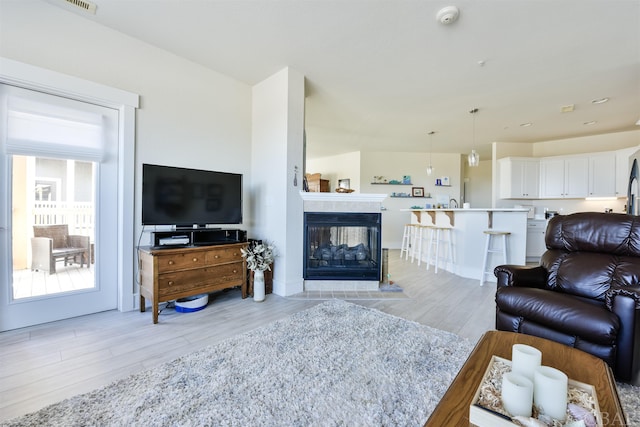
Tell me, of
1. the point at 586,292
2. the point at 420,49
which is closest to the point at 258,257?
the point at 420,49

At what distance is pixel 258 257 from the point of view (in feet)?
10.0

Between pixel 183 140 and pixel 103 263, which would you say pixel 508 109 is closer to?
pixel 183 140

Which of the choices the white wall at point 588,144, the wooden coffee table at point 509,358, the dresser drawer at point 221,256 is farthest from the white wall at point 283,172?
the white wall at point 588,144

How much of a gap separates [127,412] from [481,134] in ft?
22.3

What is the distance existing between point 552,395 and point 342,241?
9.07 ft

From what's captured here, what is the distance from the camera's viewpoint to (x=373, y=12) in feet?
7.38

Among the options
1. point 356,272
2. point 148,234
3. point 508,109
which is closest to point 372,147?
point 508,109

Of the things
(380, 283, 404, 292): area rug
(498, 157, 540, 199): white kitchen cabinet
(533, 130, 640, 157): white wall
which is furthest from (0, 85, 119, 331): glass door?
(533, 130, 640, 157): white wall

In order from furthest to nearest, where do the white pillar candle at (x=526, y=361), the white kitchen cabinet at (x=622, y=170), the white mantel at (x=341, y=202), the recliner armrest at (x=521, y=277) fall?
the white kitchen cabinet at (x=622, y=170) < the white mantel at (x=341, y=202) < the recliner armrest at (x=521, y=277) < the white pillar candle at (x=526, y=361)

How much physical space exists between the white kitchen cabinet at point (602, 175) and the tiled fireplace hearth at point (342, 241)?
5.11 metres

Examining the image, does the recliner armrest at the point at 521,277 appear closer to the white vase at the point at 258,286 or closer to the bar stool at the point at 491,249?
the bar stool at the point at 491,249

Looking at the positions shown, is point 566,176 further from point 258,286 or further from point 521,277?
point 258,286

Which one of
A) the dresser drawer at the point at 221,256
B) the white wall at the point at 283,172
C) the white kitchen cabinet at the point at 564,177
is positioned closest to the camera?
the dresser drawer at the point at 221,256

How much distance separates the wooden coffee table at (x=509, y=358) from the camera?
85cm
